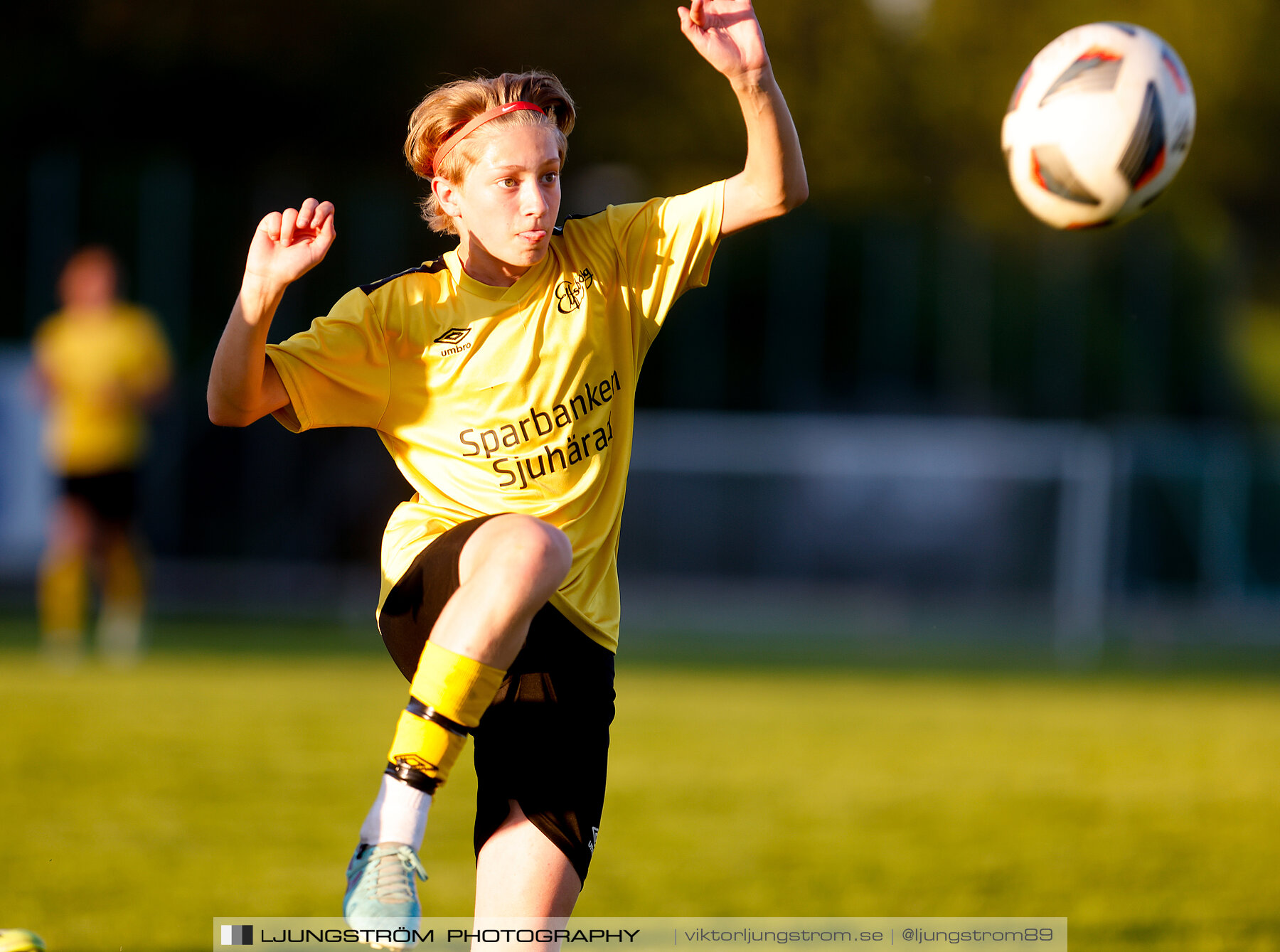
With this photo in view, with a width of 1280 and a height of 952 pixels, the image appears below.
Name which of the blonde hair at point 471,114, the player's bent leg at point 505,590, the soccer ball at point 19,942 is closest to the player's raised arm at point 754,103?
the blonde hair at point 471,114

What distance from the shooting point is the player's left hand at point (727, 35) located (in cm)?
326

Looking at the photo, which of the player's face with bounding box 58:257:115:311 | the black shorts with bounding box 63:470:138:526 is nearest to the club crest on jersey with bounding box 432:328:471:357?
the player's face with bounding box 58:257:115:311

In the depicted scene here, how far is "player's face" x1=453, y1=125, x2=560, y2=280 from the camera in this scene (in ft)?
10.7

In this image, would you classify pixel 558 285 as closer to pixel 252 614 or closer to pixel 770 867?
pixel 770 867

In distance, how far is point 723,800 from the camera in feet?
22.9

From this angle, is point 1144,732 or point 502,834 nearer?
point 502,834

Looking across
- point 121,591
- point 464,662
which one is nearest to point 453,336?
point 464,662

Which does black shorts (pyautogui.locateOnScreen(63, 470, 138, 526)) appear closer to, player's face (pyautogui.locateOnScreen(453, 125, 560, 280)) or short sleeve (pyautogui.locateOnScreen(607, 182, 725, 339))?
short sleeve (pyautogui.locateOnScreen(607, 182, 725, 339))

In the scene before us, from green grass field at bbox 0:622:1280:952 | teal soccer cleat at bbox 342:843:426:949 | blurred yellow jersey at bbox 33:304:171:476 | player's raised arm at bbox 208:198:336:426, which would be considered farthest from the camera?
blurred yellow jersey at bbox 33:304:171:476

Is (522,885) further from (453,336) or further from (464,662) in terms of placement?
(453,336)

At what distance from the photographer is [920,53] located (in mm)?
26484

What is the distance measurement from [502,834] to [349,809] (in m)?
3.27

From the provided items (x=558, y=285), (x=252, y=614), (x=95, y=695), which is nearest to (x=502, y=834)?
(x=558, y=285)

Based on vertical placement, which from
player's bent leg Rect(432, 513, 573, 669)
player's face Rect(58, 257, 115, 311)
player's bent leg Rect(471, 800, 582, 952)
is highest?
player's face Rect(58, 257, 115, 311)
